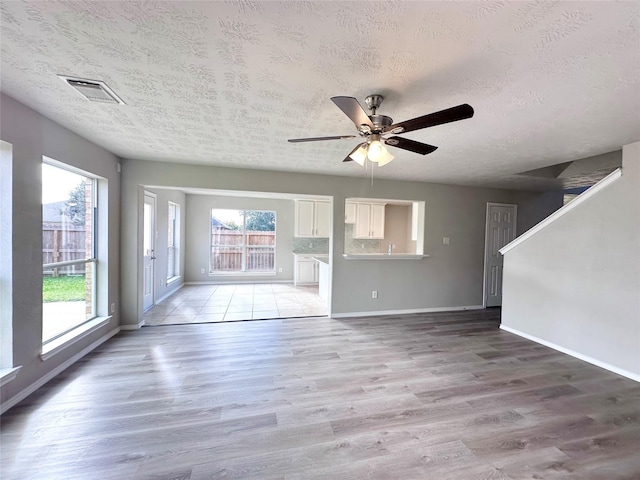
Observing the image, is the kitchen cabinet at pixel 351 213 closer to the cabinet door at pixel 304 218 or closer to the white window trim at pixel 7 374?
the cabinet door at pixel 304 218

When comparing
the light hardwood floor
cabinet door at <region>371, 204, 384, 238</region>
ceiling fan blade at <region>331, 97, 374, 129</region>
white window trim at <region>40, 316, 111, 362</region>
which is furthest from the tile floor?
ceiling fan blade at <region>331, 97, 374, 129</region>

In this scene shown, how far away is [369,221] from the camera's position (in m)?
6.63

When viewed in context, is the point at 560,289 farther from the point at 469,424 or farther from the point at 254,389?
the point at 254,389

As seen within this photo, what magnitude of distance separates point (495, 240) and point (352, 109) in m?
4.91

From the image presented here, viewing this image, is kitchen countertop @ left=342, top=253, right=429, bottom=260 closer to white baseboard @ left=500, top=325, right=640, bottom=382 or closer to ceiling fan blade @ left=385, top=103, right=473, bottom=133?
white baseboard @ left=500, top=325, right=640, bottom=382

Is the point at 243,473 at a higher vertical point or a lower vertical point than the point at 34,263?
lower

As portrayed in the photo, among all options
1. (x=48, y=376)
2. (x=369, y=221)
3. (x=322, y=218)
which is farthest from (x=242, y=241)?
(x=48, y=376)

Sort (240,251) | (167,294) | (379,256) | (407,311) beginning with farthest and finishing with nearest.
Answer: (240,251), (167,294), (407,311), (379,256)

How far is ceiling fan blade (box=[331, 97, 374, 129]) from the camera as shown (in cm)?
135

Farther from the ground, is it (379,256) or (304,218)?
(304,218)

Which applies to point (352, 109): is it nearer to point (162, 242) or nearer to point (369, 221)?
point (162, 242)

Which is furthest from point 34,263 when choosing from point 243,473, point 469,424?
point 469,424

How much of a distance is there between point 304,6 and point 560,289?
13.4 ft

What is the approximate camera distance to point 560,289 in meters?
3.26
